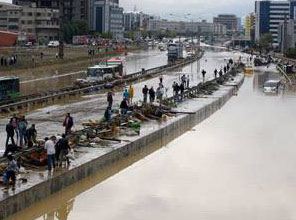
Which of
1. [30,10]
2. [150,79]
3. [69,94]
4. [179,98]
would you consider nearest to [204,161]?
[179,98]

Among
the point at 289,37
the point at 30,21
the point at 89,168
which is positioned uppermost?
the point at 30,21

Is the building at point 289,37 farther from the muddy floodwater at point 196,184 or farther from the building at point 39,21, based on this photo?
the muddy floodwater at point 196,184

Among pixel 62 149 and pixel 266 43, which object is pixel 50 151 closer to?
pixel 62 149

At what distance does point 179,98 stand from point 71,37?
10569 cm

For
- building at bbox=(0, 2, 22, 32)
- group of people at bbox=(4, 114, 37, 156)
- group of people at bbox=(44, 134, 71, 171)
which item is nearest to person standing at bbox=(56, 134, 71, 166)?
group of people at bbox=(44, 134, 71, 171)

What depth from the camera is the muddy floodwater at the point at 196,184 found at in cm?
1639

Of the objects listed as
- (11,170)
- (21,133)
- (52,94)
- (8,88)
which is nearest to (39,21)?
(52,94)

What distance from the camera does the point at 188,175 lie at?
2045 cm

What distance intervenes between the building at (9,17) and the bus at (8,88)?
88.4 m

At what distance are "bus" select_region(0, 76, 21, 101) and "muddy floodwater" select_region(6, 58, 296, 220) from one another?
10.6m

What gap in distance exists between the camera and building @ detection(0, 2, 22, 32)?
400 feet

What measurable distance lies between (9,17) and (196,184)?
108825 millimetres

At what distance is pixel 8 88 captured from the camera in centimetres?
3534

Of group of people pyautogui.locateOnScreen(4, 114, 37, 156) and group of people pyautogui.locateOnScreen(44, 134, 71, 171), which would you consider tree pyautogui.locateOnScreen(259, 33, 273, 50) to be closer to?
group of people pyautogui.locateOnScreen(4, 114, 37, 156)
